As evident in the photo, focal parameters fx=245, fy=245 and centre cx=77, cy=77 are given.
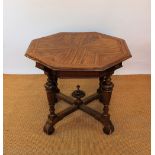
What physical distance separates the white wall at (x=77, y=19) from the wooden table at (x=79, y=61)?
12.7 inches

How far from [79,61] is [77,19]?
898mm

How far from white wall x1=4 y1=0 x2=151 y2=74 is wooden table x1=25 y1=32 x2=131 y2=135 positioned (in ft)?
1.06

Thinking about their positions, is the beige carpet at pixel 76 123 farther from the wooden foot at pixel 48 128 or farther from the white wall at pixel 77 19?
the white wall at pixel 77 19

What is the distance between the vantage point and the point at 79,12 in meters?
2.31

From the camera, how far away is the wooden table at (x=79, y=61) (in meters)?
1.53

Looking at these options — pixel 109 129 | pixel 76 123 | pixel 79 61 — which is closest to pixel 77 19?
pixel 79 61

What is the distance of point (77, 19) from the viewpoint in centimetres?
234

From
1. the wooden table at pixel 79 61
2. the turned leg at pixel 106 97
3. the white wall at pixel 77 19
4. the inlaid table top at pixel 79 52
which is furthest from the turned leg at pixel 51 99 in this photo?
the white wall at pixel 77 19

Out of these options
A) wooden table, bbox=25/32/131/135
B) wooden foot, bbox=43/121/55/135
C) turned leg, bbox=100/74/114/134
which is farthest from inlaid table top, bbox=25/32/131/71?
wooden foot, bbox=43/121/55/135

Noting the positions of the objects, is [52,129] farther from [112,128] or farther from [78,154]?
[112,128]

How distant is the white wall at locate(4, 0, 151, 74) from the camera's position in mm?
2291

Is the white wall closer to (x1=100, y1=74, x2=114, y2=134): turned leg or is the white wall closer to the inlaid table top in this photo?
the inlaid table top

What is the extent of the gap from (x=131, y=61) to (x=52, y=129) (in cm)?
119

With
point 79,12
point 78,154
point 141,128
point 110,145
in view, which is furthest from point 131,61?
point 78,154
